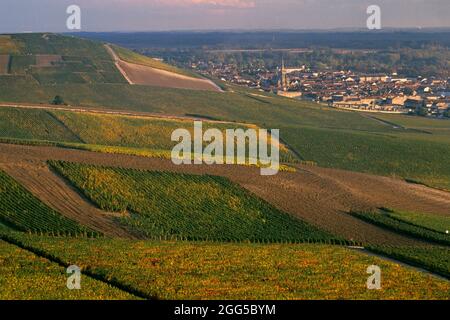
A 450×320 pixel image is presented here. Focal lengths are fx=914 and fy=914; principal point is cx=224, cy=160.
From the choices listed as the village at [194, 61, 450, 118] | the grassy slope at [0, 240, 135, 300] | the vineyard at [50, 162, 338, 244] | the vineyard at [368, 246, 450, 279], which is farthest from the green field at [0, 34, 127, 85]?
the grassy slope at [0, 240, 135, 300]

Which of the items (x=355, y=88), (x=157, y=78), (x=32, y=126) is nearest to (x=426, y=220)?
(x=32, y=126)

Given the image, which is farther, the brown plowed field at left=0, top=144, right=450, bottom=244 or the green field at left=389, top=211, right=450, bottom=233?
the brown plowed field at left=0, top=144, right=450, bottom=244

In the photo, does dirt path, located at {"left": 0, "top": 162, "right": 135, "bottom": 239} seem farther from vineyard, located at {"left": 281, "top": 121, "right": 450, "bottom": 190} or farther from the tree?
the tree

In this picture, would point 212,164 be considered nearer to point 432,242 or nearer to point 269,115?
point 432,242

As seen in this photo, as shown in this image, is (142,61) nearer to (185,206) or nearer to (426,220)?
(185,206)

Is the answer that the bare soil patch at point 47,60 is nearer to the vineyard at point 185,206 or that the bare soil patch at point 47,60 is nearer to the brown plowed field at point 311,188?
the brown plowed field at point 311,188

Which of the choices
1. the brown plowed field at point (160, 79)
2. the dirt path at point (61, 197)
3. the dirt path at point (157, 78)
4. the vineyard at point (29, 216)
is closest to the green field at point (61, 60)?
the dirt path at point (157, 78)

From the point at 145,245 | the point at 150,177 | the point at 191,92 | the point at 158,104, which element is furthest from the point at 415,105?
the point at 145,245
